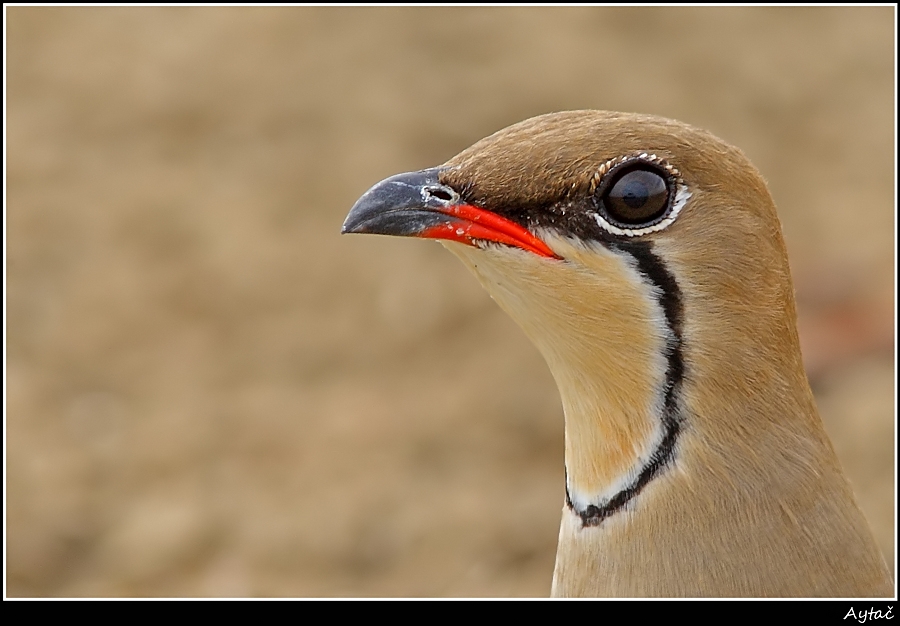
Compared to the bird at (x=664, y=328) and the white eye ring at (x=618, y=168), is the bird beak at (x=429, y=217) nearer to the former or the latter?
the bird at (x=664, y=328)

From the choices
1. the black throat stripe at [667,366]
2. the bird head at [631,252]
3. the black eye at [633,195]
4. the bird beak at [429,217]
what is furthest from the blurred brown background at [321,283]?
the black eye at [633,195]

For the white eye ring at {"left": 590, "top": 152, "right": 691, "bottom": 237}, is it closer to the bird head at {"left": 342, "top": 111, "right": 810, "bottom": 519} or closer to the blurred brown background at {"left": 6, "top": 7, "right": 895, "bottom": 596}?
the bird head at {"left": 342, "top": 111, "right": 810, "bottom": 519}

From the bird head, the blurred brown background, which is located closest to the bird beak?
the bird head

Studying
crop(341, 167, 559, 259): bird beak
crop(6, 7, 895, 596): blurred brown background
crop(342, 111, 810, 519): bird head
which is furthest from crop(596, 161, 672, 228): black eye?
crop(6, 7, 895, 596): blurred brown background

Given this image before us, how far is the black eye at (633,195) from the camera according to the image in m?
2.66

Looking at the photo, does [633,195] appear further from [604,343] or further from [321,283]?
[321,283]

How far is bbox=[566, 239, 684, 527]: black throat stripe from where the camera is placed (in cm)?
268

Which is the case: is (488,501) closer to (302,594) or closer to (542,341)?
(302,594)

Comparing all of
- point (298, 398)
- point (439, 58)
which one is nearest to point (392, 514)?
point (298, 398)

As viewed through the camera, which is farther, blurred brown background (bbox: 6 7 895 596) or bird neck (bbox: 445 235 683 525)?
blurred brown background (bbox: 6 7 895 596)

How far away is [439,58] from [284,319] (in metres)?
3.17

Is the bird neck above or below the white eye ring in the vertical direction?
below

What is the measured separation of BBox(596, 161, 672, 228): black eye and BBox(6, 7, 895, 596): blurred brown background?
3.92 meters

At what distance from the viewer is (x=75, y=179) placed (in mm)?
9133
